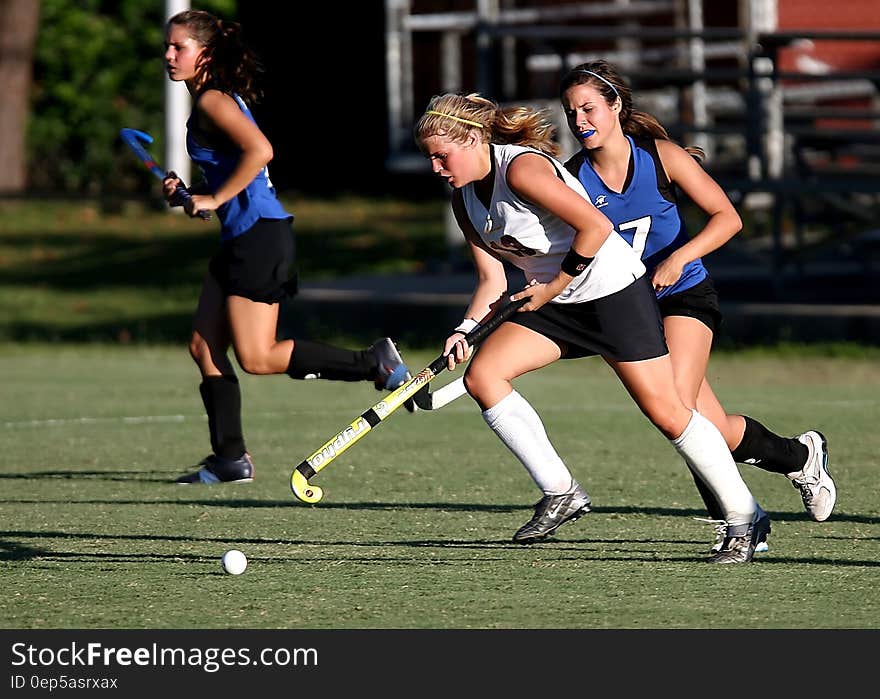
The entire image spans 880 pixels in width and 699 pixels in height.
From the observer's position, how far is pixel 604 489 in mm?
7738

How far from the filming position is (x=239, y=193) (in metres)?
7.75

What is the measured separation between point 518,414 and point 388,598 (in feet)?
3.23

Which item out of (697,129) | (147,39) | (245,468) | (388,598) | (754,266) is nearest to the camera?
(388,598)

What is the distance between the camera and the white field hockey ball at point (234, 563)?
585 centimetres

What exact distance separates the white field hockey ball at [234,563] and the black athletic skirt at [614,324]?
1.22 meters

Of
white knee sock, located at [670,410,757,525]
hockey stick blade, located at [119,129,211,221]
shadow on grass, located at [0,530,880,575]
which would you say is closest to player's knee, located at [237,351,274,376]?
hockey stick blade, located at [119,129,211,221]

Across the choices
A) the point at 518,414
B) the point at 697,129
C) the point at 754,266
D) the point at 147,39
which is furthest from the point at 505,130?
the point at 147,39

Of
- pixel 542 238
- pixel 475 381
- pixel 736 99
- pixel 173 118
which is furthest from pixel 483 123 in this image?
pixel 736 99

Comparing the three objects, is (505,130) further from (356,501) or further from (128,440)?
(128,440)

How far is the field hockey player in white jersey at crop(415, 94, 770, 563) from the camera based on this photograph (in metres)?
5.89

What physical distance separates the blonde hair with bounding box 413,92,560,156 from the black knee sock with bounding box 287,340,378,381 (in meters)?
2.21

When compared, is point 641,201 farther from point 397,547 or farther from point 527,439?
point 397,547

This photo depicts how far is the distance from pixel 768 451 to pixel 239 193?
2522mm

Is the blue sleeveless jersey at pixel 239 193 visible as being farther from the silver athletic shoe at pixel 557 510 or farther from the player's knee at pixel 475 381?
the silver athletic shoe at pixel 557 510
